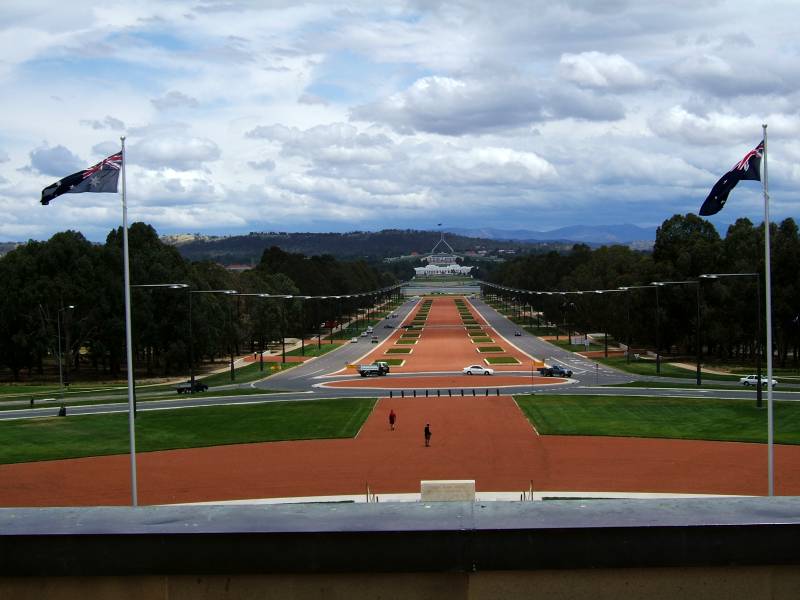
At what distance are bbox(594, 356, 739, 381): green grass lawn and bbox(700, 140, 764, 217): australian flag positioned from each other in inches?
2166

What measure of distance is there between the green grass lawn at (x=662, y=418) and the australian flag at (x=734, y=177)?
2293cm

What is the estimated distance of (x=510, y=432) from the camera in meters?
48.5

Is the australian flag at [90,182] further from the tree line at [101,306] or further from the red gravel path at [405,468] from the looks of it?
the tree line at [101,306]

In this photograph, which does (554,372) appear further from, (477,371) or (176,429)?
(176,429)

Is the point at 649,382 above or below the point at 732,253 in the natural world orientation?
below

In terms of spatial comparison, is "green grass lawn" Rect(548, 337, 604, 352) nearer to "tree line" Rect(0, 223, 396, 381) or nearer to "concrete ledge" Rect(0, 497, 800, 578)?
"tree line" Rect(0, 223, 396, 381)

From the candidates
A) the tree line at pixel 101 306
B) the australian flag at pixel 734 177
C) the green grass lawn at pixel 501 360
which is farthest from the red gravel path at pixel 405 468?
the green grass lawn at pixel 501 360

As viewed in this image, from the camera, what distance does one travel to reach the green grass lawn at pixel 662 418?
46750 millimetres

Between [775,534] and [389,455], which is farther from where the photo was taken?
[389,455]

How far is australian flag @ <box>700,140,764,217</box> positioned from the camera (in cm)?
2472

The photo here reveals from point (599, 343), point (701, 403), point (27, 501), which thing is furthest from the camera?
point (599, 343)

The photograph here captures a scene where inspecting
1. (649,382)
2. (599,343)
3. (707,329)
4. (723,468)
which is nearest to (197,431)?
(723,468)

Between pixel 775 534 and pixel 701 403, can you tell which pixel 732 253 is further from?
pixel 775 534

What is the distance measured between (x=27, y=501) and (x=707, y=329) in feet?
241
